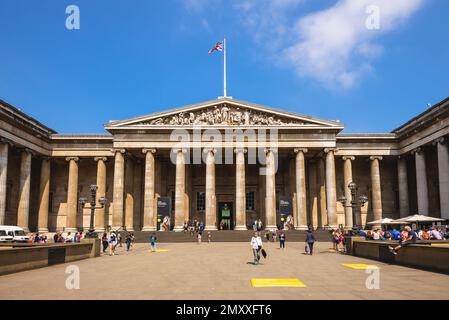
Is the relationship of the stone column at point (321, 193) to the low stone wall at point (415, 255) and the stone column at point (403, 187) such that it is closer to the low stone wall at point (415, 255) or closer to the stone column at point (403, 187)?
the stone column at point (403, 187)

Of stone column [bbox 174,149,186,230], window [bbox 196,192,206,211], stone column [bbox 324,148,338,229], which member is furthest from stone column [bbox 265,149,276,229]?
window [bbox 196,192,206,211]

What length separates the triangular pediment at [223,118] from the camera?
46375 millimetres

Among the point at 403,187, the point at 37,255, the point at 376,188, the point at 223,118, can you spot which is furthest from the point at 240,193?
the point at 37,255

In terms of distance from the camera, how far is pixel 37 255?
18078 millimetres

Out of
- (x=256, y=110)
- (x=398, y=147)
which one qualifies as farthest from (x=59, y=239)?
(x=398, y=147)

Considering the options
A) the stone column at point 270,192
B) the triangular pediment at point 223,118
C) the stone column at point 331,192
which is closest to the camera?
the stone column at point 270,192

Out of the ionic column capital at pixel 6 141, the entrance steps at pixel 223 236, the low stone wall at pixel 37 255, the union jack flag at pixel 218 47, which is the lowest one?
the entrance steps at pixel 223 236

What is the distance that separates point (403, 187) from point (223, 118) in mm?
23434

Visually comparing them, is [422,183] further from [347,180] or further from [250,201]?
[250,201]

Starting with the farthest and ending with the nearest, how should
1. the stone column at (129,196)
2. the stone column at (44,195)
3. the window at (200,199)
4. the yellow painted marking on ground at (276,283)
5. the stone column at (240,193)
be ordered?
the window at (200,199) < the stone column at (44,195) < the stone column at (129,196) < the stone column at (240,193) < the yellow painted marking on ground at (276,283)

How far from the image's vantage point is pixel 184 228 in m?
45.2

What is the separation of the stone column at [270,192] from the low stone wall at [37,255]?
24.6 m

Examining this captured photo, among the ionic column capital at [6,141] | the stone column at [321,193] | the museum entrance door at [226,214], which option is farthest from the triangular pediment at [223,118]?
the museum entrance door at [226,214]

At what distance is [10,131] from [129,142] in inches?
481
